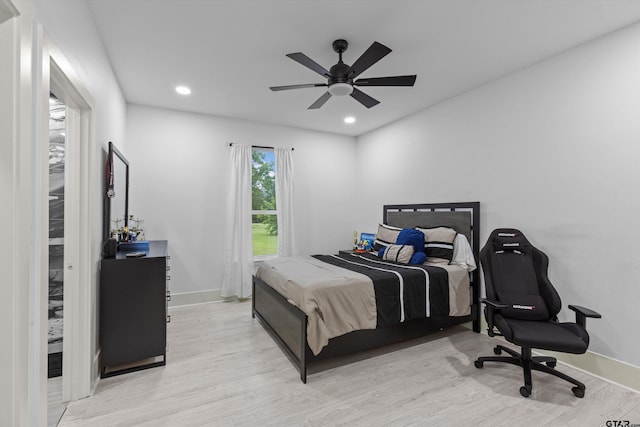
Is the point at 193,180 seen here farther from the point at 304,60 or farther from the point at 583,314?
the point at 583,314

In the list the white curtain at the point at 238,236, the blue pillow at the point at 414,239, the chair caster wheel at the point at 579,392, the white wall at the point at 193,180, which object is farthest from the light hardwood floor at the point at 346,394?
the white wall at the point at 193,180

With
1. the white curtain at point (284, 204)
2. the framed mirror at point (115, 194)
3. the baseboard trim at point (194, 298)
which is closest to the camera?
the framed mirror at point (115, 194)

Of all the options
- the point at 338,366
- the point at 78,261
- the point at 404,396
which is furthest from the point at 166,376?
the point at 404,396

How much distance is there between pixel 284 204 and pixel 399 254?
209 cm

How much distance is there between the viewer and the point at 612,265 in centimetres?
234

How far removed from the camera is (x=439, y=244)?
344 centimetres

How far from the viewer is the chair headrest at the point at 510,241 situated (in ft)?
8.68

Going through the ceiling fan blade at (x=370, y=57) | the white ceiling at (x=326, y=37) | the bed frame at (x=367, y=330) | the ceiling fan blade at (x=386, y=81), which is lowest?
the bed frame at (x=367, y=330)

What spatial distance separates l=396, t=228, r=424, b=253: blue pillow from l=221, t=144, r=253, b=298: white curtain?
2272 mm

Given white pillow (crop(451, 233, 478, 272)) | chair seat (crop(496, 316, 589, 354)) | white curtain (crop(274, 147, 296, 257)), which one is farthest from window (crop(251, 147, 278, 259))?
chair seat (crop(496, 316, 589, 354))

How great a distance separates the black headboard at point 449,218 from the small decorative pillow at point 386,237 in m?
0.33

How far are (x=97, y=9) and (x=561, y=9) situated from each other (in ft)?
11.2

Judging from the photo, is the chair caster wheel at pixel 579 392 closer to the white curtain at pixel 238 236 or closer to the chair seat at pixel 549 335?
the chair seat at pixel 549 335

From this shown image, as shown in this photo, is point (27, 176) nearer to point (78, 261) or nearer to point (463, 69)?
point (78, 261)
